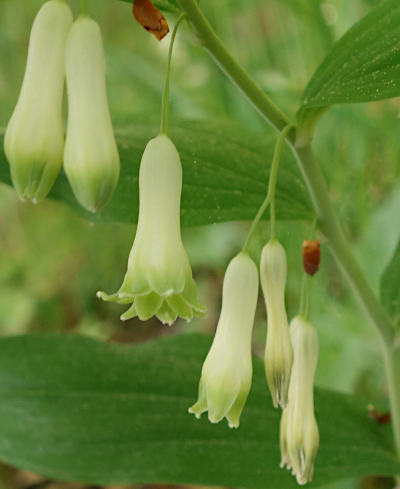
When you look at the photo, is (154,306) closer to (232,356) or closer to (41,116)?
(232,356)

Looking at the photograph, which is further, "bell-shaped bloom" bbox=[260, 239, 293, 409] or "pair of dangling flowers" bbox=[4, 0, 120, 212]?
"bell-shaped bloom" bbox=[260, 239, 293, 409]

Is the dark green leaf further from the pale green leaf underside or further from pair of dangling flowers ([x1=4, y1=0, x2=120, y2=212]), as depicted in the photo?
pair of dangling flowers ([x1=4, y1=0, x2=120, y2=212])

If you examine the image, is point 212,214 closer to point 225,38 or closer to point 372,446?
point 372,446

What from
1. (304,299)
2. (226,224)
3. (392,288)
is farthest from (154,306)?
(226,224)

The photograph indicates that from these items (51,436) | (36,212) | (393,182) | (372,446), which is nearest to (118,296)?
(51,436)

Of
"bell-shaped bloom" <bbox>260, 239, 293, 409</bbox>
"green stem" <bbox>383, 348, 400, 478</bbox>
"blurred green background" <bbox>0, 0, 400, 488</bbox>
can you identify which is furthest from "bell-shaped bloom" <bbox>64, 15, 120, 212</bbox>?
"green stem" <bbox>383, 348, 400, 478</bbox>

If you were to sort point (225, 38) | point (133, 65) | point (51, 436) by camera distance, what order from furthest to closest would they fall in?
point (225, 38), point (133, 65), point (51, 436)
